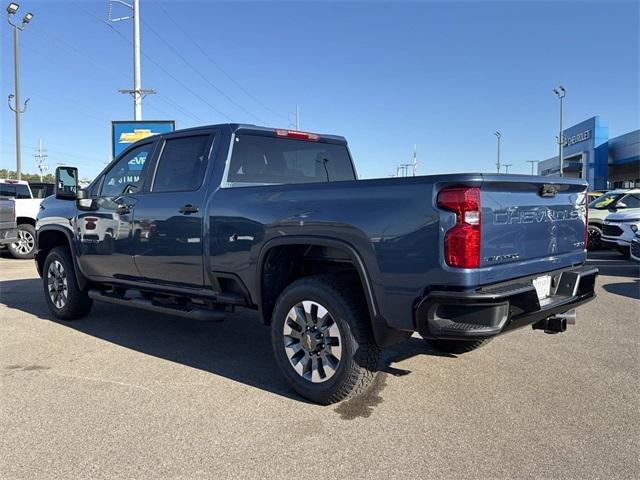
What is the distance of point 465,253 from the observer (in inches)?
123

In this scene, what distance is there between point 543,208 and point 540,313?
0.72 meters

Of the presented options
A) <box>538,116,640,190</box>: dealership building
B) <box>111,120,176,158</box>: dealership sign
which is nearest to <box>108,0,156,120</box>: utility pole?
<box>111,120,176,158</box>: dealership sign

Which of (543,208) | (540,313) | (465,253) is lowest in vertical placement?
(540,313)

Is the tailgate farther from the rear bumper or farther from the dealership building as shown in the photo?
the dealership building

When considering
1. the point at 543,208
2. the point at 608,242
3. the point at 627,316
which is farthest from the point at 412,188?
the point at 608,242

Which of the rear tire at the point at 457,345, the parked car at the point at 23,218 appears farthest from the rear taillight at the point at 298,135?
the parked car at the point at 23,218

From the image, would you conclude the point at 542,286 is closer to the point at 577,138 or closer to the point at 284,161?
the point at 284,161

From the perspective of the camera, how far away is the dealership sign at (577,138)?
142 ft

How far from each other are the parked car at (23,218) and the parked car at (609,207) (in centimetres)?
1408

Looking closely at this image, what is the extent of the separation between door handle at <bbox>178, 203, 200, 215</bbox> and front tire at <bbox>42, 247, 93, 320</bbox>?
7.30 feet

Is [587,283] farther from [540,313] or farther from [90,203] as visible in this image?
[90,203]

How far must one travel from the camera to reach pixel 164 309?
16.3 ft

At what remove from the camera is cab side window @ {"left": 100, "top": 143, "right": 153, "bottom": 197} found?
5.46m

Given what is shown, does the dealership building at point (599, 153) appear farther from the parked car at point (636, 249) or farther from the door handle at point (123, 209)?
the door handle at point (123, 209)
